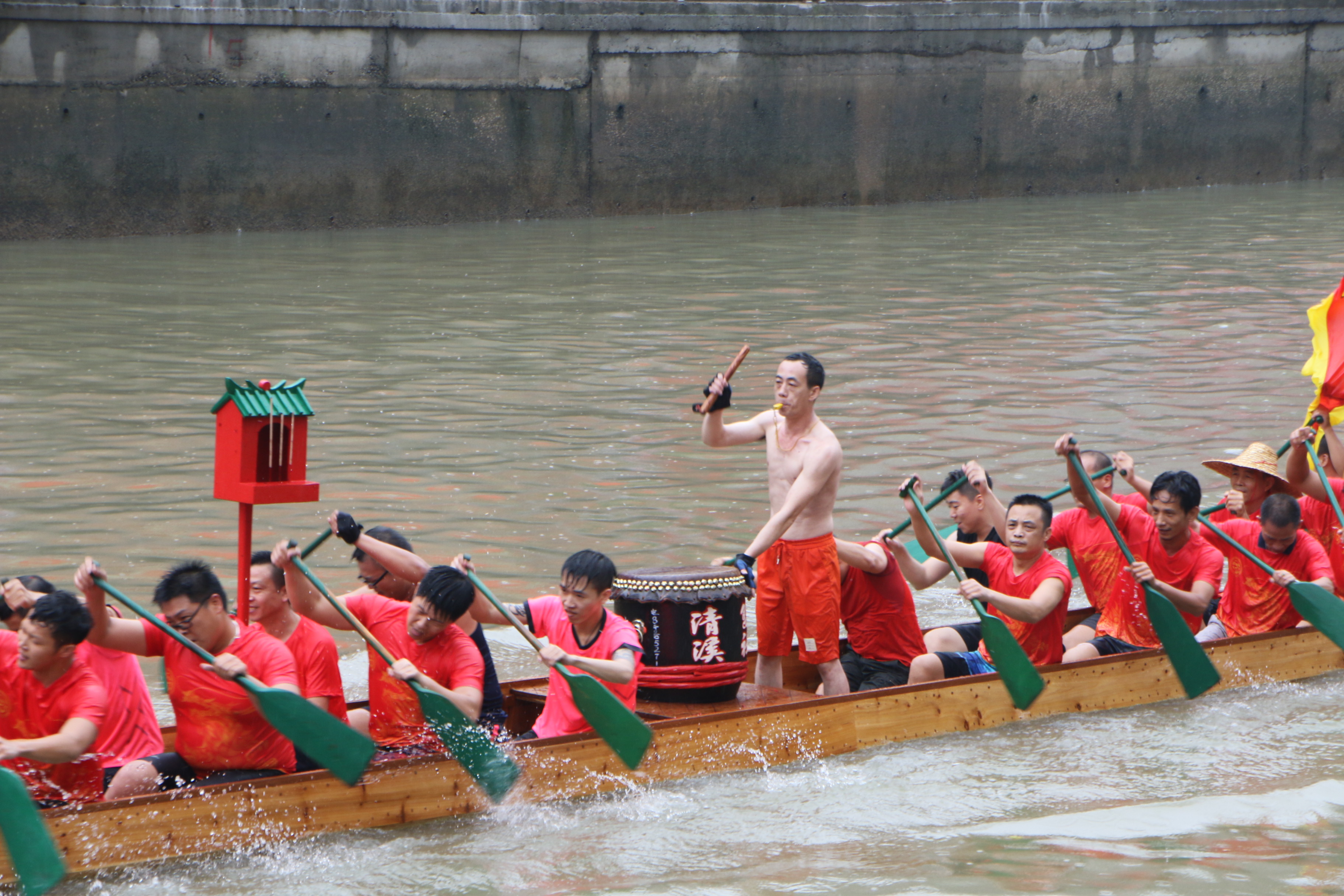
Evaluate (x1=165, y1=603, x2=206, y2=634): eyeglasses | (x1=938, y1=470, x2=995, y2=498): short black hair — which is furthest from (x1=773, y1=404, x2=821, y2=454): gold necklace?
(x1=165, y1=603, x2=206, y2=634): eyeglasses

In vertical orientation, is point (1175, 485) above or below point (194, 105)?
below

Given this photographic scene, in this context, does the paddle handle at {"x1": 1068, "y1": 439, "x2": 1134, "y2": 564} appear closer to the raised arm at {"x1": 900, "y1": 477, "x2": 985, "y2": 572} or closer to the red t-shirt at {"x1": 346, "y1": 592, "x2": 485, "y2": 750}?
the raised arm at {"x1": 900, "y1": 477, "x2": 985, "y2": 572}

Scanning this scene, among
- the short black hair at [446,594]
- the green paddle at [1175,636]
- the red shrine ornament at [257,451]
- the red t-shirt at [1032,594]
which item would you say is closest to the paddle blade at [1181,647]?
the green paddle at [1175,636]

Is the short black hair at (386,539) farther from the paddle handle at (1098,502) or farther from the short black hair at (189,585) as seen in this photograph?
the paddle handle at (1098,502)

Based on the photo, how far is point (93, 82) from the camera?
21906mm

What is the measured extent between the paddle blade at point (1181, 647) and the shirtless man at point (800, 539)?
4.72 ft

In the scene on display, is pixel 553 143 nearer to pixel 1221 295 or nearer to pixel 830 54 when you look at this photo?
pixel 830 54

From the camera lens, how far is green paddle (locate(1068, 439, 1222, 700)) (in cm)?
768

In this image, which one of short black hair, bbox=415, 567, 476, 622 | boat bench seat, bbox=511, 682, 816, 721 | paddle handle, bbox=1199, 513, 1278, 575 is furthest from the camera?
paddle handle, bbox=1199, 513, 1278, 575

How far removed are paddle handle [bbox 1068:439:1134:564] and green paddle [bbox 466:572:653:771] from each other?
261 centimetres

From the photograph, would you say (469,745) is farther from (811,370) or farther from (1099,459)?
(1099,459)

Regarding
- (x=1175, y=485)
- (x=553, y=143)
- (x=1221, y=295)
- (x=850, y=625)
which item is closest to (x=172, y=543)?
(x=850, y=625)

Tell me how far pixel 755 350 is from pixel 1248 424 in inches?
185

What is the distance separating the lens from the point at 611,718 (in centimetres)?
634
